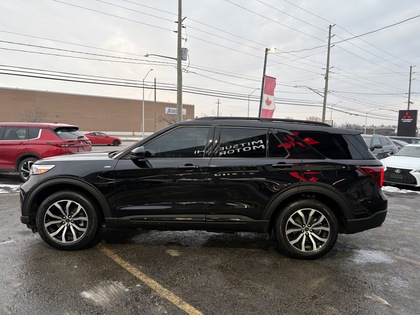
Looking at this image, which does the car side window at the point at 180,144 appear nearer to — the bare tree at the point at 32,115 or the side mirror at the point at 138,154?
the side mirror at the point at 138,154

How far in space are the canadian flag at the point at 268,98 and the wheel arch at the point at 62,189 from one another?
15.9m

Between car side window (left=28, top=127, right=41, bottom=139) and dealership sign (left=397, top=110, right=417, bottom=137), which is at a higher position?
dealership sign (left=397, top=110, right=417, bottom=137)

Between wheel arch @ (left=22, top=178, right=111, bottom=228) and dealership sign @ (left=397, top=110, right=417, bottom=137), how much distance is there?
36041 millimetres

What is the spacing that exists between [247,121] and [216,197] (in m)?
1.08

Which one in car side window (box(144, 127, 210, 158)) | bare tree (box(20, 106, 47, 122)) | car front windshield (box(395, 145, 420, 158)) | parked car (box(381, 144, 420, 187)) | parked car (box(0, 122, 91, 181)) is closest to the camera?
car side window (box(144, 127, 210, 158))

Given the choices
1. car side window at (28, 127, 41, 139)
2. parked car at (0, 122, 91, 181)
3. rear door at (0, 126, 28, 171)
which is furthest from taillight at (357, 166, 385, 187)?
rear door at (0, 126, 28, 171)

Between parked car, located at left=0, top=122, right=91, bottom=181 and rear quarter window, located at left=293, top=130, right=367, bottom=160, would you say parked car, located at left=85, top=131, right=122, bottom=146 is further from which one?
rear quarter window, located at left=293, top=130, right=367, bottom=160

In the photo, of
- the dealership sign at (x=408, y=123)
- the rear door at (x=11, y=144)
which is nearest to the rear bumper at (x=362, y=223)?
the rear door at (x=11, y=144)

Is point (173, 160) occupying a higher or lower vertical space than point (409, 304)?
higher

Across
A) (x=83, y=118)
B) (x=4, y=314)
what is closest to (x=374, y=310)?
(x=4, y=314)

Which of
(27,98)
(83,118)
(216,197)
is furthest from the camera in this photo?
(83,118)

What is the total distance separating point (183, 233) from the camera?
4.73 metres

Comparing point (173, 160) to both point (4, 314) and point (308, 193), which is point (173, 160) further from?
point (4, 314)

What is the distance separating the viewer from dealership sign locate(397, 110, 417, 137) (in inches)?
1254
